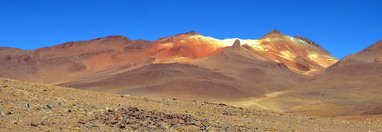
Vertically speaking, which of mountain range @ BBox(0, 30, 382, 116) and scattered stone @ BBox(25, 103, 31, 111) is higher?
mountain range @ BBox(0, 30, 382, 116)

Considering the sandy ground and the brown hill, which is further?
the brown hill

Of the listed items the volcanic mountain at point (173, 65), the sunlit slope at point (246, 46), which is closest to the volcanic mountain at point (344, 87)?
the volcanic mountain at point (173, 65)

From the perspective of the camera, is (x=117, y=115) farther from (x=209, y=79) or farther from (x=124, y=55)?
(x=124, y=55)

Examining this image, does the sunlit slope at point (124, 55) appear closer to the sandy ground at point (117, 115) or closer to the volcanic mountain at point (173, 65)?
the volcanic mountain at point (173, 65)

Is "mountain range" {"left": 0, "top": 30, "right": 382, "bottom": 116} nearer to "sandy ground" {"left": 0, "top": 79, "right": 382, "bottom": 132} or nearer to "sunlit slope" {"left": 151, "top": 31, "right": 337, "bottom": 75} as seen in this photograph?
"sunlit slope" {"left": 151, "top": 31, "right": 337, "bottom": 75}

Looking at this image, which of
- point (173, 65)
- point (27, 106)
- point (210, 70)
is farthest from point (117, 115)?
point (210, 70)

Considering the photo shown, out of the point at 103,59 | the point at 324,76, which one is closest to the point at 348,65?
the point at 324,76

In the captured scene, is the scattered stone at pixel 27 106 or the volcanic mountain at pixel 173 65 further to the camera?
the volcanic mountain at pixel 173 65

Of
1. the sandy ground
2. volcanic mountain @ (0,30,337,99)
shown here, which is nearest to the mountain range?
volcanic mountain @ (0,30,337,99)
